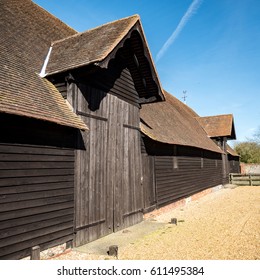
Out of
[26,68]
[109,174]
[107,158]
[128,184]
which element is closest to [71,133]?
[107,158]

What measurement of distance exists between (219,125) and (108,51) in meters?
22.2

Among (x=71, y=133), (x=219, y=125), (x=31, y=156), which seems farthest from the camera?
(x=219, y=125)

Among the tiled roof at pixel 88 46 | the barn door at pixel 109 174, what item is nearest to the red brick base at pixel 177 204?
the barn door at pixel 109 174

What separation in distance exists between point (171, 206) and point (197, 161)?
580 cm

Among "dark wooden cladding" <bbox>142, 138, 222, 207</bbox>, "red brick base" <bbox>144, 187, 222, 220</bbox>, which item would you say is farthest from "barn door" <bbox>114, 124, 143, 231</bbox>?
"red brick base" <bbox>144, 187, 222, 220</bbox>

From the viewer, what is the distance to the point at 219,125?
88.4 feet

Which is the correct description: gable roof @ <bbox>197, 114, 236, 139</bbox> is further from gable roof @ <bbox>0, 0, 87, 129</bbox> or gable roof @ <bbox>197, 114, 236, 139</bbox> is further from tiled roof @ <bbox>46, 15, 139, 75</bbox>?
gable roof @ <bbox>0, 0, 87, 129</bbox>

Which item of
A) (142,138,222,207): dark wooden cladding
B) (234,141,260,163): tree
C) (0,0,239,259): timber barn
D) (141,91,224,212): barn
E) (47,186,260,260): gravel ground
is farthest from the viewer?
(234,141,260,163): tree

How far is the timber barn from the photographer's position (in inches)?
218

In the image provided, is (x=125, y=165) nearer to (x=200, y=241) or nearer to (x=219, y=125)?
(x=200, y=241)

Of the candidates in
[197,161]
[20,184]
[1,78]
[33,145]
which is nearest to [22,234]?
[20,184]

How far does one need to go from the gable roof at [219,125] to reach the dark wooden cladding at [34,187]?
2159cm

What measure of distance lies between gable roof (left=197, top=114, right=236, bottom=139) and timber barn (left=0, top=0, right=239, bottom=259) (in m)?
15.1
